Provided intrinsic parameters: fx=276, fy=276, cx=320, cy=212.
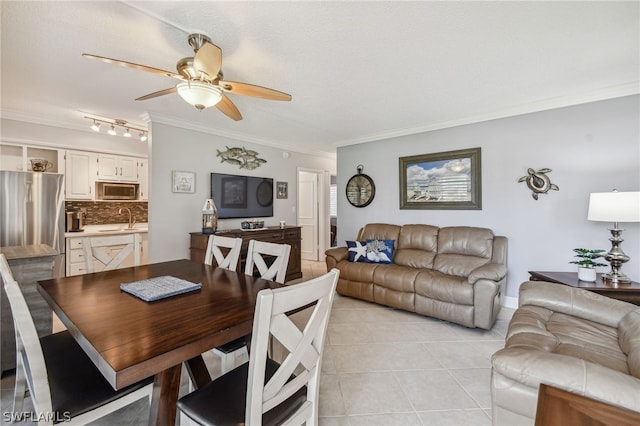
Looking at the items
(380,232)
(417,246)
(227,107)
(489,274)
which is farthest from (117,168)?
(489,274)

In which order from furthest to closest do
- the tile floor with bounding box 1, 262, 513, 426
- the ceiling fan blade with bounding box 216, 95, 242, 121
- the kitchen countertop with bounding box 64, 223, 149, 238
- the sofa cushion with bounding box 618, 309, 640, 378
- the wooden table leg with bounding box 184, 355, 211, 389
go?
the kitchen countertop with bounding box 64, 223, 149, 238, the ceiling fan blade with bounding box 216, 95, 242, 121, the tile floor with bounding box 1, 262, 513, 426, the wooden table leg with bounding box 184, 355, 211, 389, the sofa cushion with bounding box 618, 309, 640, 378

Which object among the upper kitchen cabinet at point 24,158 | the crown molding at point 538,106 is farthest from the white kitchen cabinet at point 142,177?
the crown molding at point 538,106

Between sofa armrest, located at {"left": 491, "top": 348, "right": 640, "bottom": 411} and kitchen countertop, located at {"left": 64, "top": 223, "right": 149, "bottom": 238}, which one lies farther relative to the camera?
kitchen countertop, located at {"left": 64, "top": 223, "right": 149, "bottom": 238}

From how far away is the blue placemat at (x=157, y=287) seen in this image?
1489mm

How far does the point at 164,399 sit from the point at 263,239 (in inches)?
129

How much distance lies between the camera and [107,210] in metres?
4.88

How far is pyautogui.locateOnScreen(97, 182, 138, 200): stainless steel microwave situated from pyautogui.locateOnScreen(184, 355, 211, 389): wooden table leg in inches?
168

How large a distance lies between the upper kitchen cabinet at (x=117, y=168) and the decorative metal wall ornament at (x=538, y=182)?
6.00 metres

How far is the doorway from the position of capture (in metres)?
6.45

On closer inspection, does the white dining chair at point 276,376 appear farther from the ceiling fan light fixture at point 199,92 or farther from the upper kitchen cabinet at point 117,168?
the upper kitchen cabinet at point 117,168

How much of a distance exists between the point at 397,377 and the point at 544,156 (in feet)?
10.2

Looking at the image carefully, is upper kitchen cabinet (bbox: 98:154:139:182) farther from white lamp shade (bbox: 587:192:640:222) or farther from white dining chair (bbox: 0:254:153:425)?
white lamp shade (bbox: 587:192:640:222)

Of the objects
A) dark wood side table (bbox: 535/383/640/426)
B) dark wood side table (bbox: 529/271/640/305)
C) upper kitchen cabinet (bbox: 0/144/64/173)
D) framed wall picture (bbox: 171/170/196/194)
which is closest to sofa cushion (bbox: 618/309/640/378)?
dark wood side table (bbox: 535/383/640/426)

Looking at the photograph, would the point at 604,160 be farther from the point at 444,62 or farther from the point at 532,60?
the point at 444,62
